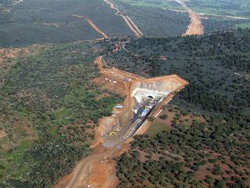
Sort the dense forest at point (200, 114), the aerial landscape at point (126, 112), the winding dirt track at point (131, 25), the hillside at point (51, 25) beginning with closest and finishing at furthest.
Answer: the dense forest at point (200, 114), the aerial landscape at point (126, 112), the hillside at point (51, 25), the winding dirt track at point (131, 25)

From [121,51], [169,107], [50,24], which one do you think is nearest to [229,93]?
A: [169,107]

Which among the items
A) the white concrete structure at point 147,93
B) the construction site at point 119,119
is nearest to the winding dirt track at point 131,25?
the construction site at point 119,119

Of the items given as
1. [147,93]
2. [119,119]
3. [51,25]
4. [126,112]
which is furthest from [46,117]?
[51,25]

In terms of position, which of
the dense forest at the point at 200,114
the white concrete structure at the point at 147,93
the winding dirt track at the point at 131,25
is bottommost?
the winding dirt track at the point at 131,25

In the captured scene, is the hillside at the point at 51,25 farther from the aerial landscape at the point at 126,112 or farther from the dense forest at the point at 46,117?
the dense forest at the point at 46,117

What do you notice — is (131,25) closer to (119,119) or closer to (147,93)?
(147,93)

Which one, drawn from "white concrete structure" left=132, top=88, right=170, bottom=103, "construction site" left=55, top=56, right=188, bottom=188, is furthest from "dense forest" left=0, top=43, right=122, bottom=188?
"white concrete structure" left=132, top=88, right=170, bottom=103
